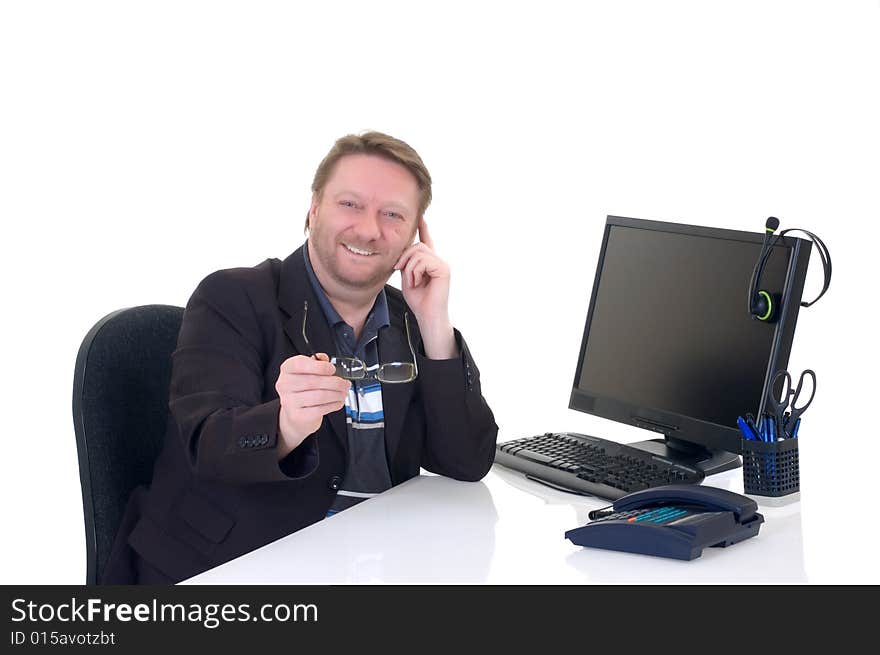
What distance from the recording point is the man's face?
2262 millimetres

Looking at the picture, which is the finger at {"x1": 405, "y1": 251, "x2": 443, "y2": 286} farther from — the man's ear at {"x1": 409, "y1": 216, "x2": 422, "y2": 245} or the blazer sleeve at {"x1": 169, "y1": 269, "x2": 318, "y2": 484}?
the blazer sleeve at {"x1": 169, "y1": 269, "x2": 318, "y2": 484}

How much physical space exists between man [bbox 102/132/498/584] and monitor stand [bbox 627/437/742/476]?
0.42 metres

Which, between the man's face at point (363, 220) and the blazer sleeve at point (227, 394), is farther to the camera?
the man's face at point (363, 220)

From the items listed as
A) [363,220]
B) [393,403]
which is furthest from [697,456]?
[363,220]

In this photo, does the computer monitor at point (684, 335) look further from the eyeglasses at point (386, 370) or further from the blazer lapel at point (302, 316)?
the blazer lapel at point (302, 316)

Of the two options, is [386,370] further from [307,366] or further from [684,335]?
[684,335]

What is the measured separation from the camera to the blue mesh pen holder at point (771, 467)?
2021 millimetres

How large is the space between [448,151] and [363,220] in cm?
168

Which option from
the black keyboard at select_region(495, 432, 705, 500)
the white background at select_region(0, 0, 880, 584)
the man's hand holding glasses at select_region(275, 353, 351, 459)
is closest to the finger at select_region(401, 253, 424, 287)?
the black keyboard at select_region(495, 432, 705, 500)

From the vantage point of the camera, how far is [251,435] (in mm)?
1854

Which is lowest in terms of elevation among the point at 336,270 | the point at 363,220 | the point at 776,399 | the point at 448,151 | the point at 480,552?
the point at 480,552

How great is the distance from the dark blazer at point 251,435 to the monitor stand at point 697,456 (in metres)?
0.41

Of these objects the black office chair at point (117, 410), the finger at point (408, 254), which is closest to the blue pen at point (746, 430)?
the finger at point (408, 254)
